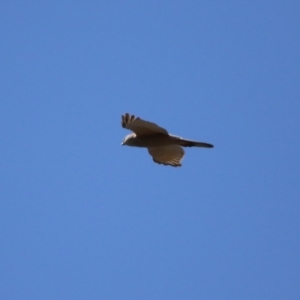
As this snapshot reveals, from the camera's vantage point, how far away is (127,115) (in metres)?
16.2

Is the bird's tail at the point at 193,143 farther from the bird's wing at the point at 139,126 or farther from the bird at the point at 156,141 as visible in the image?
the bird's wing at the point at 139,126

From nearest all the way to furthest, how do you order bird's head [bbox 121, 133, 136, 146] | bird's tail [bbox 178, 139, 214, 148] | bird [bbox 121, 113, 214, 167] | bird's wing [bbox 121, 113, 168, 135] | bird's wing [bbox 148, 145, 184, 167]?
1. bird's wing [bbox 121, 113, 168, 135]
2. bird [bbox 121, 113, 214, 167]
3. bird's tail [bbox 178, 139, 214, 148]
4. bird's head [bbox 121, 133, 136, 146]
5. bird's wing [bbox 148, 145, 184, 167]

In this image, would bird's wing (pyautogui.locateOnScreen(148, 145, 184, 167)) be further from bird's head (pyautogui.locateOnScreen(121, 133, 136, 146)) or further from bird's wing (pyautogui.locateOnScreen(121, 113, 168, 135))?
bird's wing (pyautogui.locateOnScreen(121, 113, 168, 135))

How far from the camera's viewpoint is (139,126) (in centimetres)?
1659

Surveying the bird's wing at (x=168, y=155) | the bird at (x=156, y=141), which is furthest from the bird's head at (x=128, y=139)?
the bird's wing at (x=168, y=155)

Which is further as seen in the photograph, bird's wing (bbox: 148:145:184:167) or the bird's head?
bird's wing (bbox: 148:145:184:167)

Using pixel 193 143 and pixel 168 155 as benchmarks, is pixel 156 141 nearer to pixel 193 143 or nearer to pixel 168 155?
pixel 193 143

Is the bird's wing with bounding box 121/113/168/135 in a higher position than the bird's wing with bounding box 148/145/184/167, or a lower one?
lower

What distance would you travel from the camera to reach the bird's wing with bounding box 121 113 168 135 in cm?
1618

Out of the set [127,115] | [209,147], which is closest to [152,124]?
[127,115]

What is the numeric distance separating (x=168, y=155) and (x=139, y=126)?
2560 mm

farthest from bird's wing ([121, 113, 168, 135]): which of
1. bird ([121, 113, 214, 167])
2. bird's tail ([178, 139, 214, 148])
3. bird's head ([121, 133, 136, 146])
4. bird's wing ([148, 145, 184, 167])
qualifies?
bird's wing ([148, 145, 184, 167])

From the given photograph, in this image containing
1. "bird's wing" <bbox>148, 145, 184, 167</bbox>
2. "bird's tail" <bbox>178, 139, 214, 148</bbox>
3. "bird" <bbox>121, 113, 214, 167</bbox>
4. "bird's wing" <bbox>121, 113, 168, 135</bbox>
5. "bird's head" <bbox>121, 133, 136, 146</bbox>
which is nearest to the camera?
"bird's wing" <bbox>121, 113, 168, 135</bbox>

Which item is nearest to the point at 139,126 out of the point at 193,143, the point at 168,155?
the point at 193,143
